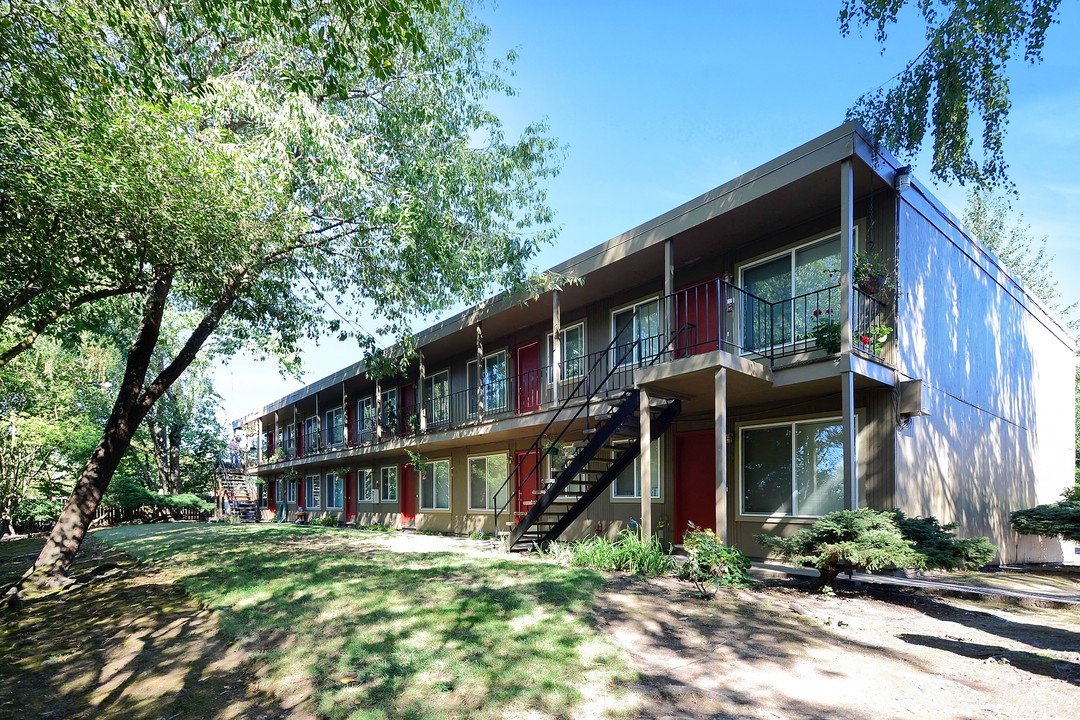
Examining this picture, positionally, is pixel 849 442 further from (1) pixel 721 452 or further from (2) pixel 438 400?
(2) pixel 438 400

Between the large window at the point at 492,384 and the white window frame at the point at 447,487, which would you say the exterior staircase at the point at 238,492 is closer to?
the white window frame at the point at 447,487

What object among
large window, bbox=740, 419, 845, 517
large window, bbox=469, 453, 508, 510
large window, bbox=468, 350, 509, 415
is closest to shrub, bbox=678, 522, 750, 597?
large window, bbox=740, 419, 845, 517

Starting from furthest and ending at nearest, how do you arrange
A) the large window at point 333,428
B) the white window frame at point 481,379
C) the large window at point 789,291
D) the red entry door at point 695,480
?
the large window at point 333,428
the white window frame at point 481,379
the red entry door at point 695,480
the large window at point 789,291

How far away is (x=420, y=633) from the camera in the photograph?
5.96 metres

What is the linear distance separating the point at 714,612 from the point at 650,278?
7.47 metres

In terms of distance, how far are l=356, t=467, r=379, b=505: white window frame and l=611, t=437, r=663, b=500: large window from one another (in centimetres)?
1236


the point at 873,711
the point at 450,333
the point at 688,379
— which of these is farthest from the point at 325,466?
the point at 873,711

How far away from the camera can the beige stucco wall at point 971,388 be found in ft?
30.8

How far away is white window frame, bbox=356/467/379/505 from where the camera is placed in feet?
75.4

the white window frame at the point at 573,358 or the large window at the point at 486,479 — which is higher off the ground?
the white window frame at the point at 573,358

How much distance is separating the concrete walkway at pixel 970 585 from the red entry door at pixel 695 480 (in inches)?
68.0

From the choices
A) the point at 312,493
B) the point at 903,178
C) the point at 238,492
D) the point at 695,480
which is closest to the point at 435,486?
the point at 695,480

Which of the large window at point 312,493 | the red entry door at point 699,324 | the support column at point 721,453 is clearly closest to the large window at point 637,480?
the red entry door at point 699,324

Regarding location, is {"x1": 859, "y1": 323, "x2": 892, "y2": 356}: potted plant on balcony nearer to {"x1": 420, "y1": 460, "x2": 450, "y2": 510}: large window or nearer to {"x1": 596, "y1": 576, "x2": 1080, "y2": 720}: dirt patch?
{"x1": 596, "y1": 576, "x2": 1080, "y2": 720}: dirt patch
